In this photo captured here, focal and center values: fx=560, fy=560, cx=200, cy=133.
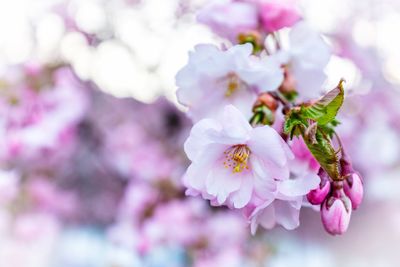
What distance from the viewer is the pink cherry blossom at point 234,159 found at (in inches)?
20.4

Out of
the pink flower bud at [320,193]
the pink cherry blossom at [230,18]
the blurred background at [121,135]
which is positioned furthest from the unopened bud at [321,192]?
the blurred background at [121,135]

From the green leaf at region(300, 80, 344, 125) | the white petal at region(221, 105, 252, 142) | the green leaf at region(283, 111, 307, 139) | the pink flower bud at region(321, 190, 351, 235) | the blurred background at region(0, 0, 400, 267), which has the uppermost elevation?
the green leaf at region(300, 80, 344, 125)

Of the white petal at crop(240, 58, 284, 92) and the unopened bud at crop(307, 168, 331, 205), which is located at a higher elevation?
the white petal at crop(240, 58, 284, 92)

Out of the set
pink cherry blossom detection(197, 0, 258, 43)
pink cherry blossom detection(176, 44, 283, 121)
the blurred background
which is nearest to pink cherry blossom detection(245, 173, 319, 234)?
pink cherry blossom detection(176, 44, 283, 121)

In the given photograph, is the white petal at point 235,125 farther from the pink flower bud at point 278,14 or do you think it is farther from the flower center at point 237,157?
the pink flower bud at point 278,14

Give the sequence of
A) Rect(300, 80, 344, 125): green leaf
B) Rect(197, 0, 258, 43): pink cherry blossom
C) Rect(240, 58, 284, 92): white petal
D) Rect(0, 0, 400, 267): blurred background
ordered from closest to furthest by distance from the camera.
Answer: Rect(300, 80, 344, 125): green leaf
Rect(240, 58, 284, 92): white petal
Rect(197, 0, 258, 43): pink cherry blossom
Rect(0, 0, 400, 267): blurred background

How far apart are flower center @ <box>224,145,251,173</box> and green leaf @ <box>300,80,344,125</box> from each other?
3.0 inches

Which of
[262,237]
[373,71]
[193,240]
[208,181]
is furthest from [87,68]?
[208,181]

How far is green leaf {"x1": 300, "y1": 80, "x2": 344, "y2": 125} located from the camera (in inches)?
18.8

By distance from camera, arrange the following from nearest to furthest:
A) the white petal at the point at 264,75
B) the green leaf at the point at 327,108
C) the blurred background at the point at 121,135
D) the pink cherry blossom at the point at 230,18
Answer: the green leaf at the point at 327,108 → the white petal at the point at 264,75 → the pink cherry blossom at the point at 230,18 → the blurred background at the point at 121,135

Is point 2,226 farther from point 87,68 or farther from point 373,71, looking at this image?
point 373,71

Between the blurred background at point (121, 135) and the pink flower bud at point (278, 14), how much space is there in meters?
0.70

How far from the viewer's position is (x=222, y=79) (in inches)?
27.5

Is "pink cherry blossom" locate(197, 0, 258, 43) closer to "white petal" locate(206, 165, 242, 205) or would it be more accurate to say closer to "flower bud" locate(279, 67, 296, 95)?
"flower bud" locate(279, 67, 296, 95)
